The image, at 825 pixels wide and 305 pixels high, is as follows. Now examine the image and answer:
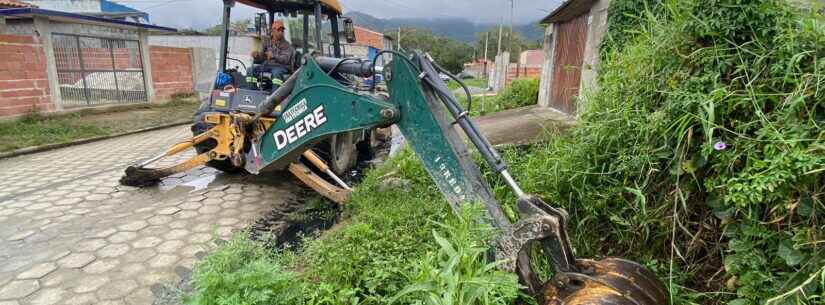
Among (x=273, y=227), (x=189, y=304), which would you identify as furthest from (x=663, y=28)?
(x=273, y=227)

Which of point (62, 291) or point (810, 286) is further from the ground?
point (810, 286)

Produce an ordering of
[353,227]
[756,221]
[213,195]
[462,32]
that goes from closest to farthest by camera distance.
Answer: [756,221] < [353,227] < [213,195] < [462,32]

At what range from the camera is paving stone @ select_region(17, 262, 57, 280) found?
276 cm

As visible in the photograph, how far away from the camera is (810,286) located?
1.54 m

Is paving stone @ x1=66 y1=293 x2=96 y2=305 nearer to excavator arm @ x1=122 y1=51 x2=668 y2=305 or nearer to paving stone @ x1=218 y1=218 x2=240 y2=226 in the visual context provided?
paving stone @ x1=218 y1=218 x2=240 y2=226

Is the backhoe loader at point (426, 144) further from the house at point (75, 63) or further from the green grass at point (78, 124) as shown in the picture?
the house at point (75, 63)

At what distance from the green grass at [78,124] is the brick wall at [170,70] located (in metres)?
0.83

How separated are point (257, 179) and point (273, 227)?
1.43 metres

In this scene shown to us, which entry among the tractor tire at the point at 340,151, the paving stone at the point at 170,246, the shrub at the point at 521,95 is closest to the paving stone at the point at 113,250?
the paving stone at the point at 170,246

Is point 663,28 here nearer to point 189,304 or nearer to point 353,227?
point 353,227

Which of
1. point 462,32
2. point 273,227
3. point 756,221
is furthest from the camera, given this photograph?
point 462,32

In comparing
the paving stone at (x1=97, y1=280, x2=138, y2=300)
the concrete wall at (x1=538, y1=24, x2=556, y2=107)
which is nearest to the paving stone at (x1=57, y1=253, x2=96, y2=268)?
the paving stone at (x1=97, y1=280, x2=138, y2=300)

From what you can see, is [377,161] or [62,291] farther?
[377,161]

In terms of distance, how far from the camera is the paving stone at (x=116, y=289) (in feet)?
8.36
